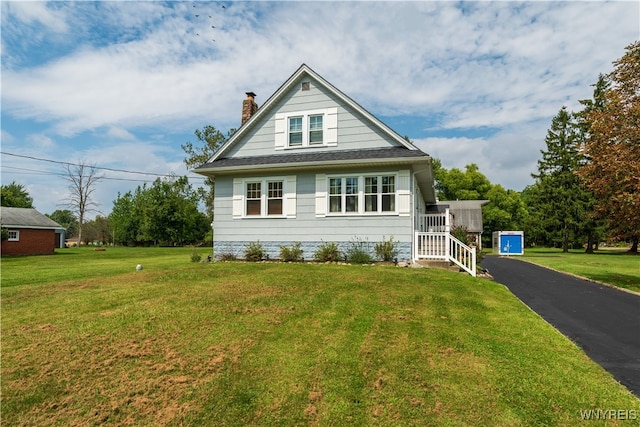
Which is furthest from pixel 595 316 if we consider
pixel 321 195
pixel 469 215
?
pixel 469 215

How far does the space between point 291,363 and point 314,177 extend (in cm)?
1041

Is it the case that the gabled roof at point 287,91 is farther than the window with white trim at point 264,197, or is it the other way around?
the window with white trim at point 264,197

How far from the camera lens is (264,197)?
15.1m

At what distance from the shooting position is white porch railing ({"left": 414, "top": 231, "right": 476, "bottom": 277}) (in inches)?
482

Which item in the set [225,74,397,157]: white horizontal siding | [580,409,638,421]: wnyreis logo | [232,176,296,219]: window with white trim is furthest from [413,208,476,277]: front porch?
[580,409,638,421]: wnyreis logo

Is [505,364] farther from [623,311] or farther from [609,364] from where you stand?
[623,311]

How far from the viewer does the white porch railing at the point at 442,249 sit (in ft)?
40.2

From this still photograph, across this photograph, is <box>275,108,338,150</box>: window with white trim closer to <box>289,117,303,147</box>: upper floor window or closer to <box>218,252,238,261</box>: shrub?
<box>289,117,303,147</box>: upper floor window

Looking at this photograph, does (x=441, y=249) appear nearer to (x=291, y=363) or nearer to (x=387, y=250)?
(x=387, y=250)

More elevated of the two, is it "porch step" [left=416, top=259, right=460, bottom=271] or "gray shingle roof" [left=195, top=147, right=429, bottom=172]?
"gray shingle roof" [left=195, top=147, right=429, bottom=172]

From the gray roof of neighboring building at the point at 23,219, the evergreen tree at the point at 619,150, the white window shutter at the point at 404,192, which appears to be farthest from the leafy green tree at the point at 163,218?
the evergreen tree at the point at 619,150

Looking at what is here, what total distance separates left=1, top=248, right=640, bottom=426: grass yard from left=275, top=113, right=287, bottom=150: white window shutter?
350 inches

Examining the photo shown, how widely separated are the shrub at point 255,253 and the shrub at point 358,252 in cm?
354

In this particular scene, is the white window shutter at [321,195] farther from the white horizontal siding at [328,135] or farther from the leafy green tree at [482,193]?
the leafy green tree at [482,193]
